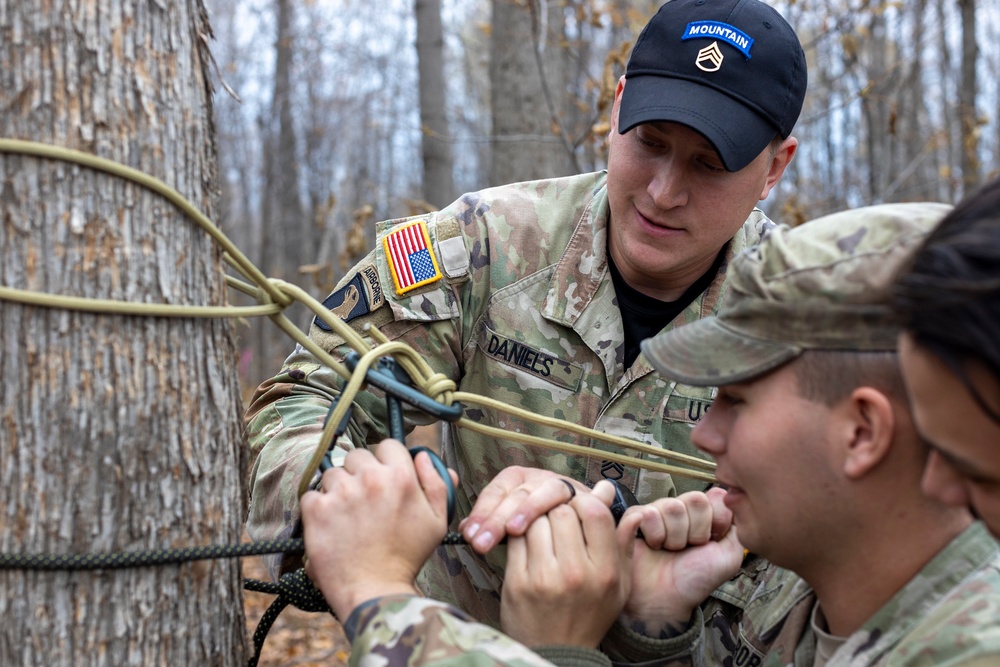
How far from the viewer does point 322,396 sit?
2.17 meters

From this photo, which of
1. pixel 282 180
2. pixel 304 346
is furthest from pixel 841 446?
pixel 282 180

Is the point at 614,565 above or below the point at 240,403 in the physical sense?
below

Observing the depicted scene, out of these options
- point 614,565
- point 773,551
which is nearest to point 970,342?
point 773,551

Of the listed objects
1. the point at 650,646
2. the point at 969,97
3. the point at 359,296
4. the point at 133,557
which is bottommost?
the point at 650,646

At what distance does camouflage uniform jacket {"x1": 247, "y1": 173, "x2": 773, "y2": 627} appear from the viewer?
7.86 feet

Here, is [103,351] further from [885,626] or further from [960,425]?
[885,626]

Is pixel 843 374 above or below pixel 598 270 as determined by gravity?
below

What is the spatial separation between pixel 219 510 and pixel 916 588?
3.65 feet

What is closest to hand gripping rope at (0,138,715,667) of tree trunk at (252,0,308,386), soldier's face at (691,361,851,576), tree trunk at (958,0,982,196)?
soldier's face at (691,361,851,576)

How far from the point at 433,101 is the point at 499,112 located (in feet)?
4.35

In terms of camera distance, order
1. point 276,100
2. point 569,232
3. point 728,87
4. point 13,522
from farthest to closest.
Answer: point 276,100 → point 569,232 → point 728,87 → point 13,522

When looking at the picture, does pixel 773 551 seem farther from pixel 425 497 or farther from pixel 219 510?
pixel 219 510

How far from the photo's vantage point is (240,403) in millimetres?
1602

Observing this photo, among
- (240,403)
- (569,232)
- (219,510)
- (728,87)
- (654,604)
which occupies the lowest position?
(654,604)
